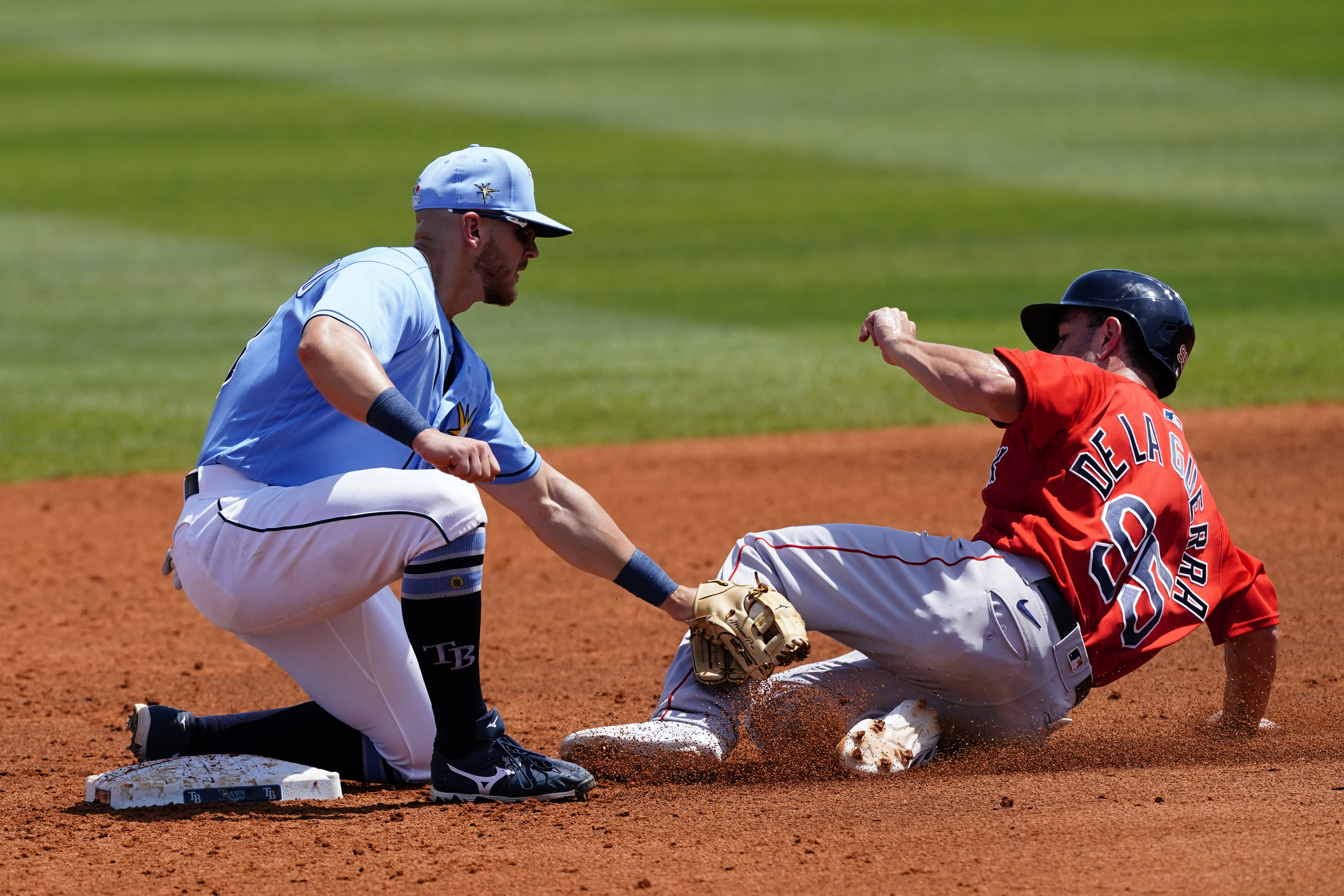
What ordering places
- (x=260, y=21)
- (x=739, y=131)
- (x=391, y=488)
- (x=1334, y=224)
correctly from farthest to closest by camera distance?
1. (x=260, y=21)
2. (x=739, y=131)
3. (x=1334, y=224)
4. (x=391, y=488)

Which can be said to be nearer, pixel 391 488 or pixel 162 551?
pixel 391 488

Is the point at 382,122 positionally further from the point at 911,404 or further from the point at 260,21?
the point at 911,404

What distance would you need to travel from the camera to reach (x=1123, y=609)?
12.8 feet

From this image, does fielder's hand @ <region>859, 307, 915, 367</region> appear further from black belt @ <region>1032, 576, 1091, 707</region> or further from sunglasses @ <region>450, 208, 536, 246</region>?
sunglasses @ <region>450, 208, 536, 246</region>

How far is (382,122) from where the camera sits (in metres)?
21.5

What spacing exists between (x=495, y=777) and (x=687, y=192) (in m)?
13.8

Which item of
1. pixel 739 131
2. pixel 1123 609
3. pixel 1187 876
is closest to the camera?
pixel 1187 876

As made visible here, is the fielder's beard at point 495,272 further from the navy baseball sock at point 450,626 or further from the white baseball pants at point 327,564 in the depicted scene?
the navy baseball sock at point 450,626

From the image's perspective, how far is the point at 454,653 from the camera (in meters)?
3.70

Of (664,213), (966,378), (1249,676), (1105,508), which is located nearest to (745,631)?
(966,378)

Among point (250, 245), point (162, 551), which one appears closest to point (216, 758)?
point (162, 551)

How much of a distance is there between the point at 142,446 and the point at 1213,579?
645 cm

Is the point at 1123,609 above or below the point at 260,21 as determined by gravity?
below

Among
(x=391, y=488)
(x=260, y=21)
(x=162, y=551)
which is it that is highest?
(x=260, y=21)
